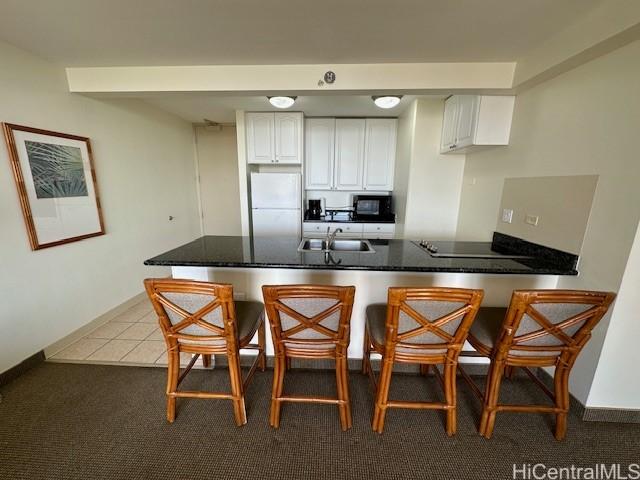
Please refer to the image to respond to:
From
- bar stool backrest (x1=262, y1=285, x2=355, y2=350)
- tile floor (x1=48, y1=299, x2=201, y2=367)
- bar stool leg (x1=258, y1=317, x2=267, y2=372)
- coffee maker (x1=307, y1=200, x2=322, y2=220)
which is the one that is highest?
coffee maker (x1=307, y1=200, x2=322, y2=220)

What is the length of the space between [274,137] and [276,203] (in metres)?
0.90

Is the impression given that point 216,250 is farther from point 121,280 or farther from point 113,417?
point 121,280

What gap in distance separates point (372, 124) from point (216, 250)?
2.91 m

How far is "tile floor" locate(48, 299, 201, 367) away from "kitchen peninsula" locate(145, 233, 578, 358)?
82 cm

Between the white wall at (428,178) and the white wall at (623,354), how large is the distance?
182 cm

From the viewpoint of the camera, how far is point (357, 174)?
12.3 feet

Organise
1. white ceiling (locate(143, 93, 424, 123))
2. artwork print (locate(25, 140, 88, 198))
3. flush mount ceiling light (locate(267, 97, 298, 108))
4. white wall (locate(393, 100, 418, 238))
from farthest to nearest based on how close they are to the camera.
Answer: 1. white wall (locate(393, 100, 418, 238))
2. white ceiling (locate(143, 93, 424, 123))
3. flush mount ceiling light (locate(267, 97, 298, 108))
4. artwork print (locate(25, 140, 88, 198))

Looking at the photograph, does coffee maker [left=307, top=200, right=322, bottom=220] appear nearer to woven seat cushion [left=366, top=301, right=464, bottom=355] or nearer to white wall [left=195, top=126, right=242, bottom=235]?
white wall [left=195, top=126, right=242, bottom=235]

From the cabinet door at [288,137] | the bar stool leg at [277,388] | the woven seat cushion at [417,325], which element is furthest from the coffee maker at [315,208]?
the bar stool leg at [277,388]

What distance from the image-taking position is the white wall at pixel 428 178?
2.89 m

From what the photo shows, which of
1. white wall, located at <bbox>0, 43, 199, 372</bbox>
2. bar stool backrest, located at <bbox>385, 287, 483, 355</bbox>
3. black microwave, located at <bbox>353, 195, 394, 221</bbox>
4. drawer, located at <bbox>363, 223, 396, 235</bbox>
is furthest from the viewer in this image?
black microwave, located at <bbox>353, 195, 394, 221</bbox>

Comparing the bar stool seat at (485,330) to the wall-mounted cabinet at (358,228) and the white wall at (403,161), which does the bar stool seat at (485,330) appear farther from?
the wall-mounted cabinet at (358,228)

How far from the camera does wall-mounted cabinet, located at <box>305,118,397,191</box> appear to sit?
3.62 metres

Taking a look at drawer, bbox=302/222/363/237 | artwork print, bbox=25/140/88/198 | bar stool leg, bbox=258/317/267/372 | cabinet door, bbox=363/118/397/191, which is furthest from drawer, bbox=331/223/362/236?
artwork print, bbox=25/140/88/198
